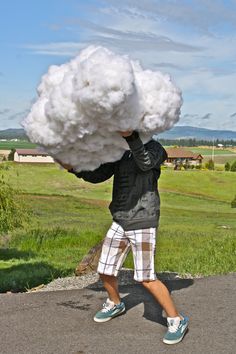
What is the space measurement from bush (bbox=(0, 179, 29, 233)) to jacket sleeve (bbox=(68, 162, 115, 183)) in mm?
6509

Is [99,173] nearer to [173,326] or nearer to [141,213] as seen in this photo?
[141,213]

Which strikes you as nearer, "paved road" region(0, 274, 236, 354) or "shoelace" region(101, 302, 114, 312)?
"paved road" region(0, 274, 236, 354)

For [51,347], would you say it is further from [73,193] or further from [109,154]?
[73,193]

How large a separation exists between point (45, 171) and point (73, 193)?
8.11 meters

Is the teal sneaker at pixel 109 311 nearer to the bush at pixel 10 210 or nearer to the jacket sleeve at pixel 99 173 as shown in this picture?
the jacket sleeve at pixel 99 173

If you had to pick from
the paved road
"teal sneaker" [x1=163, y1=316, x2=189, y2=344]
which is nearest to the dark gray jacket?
"teal sneaker" [x1=163, y1=316, x2=189, y2=344]

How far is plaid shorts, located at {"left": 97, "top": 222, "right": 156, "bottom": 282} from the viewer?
5250 mm

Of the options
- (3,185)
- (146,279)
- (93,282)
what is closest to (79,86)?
(146,279)

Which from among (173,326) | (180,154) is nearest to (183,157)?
(180,154)

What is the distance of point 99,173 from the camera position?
5.35 m

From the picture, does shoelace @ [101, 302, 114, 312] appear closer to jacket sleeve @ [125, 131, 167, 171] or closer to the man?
the man

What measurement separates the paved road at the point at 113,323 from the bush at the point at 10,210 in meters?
5.33

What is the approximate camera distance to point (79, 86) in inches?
180

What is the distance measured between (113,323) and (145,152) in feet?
5.40
